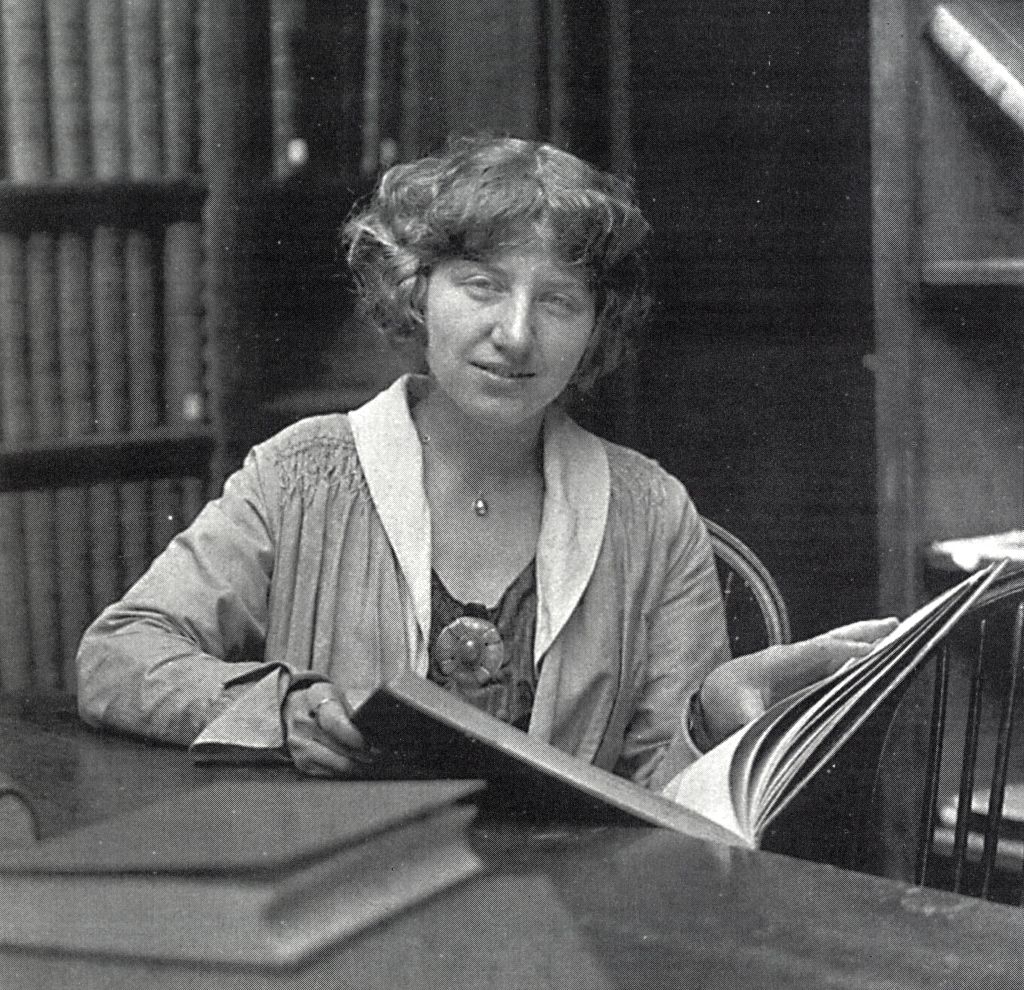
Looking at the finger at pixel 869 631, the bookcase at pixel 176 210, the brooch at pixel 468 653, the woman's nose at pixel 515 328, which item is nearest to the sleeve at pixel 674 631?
the brooch at pixel 468 653

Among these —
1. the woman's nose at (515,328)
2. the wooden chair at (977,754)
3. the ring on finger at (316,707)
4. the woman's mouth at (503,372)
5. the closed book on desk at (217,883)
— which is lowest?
the wooden chair at (977,754)

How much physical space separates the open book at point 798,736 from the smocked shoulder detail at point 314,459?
80cm

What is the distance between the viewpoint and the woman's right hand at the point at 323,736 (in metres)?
1.27

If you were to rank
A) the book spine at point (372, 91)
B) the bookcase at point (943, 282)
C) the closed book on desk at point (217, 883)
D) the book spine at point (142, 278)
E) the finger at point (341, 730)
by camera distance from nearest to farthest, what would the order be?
the closed book on desk at point (217, 883) → the finger at point (341, 730) → the bookcase at point (943, 282) → the book spine at point (142, 278) → the book spine at point (372, 91)

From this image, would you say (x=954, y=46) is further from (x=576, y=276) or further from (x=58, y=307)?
(x=58, y=307)

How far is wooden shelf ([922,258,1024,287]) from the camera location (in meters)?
2.04

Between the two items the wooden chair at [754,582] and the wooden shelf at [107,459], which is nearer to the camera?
the wooden chair at [754,582]

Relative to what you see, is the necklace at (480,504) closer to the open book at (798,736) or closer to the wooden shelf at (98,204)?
the open book at (798,736)

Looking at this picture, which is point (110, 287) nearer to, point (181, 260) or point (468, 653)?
point (181, 260)

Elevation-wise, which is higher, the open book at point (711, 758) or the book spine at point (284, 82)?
the book spine at point (284, 82)

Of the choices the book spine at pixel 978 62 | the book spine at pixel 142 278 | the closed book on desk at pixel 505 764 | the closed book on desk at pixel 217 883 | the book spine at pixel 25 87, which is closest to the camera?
the closed book on desk at pixel 217 883

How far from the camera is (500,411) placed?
1781 millimetres

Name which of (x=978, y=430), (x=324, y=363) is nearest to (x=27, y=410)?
(x=324, y=363)

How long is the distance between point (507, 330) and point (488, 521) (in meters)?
0.23
